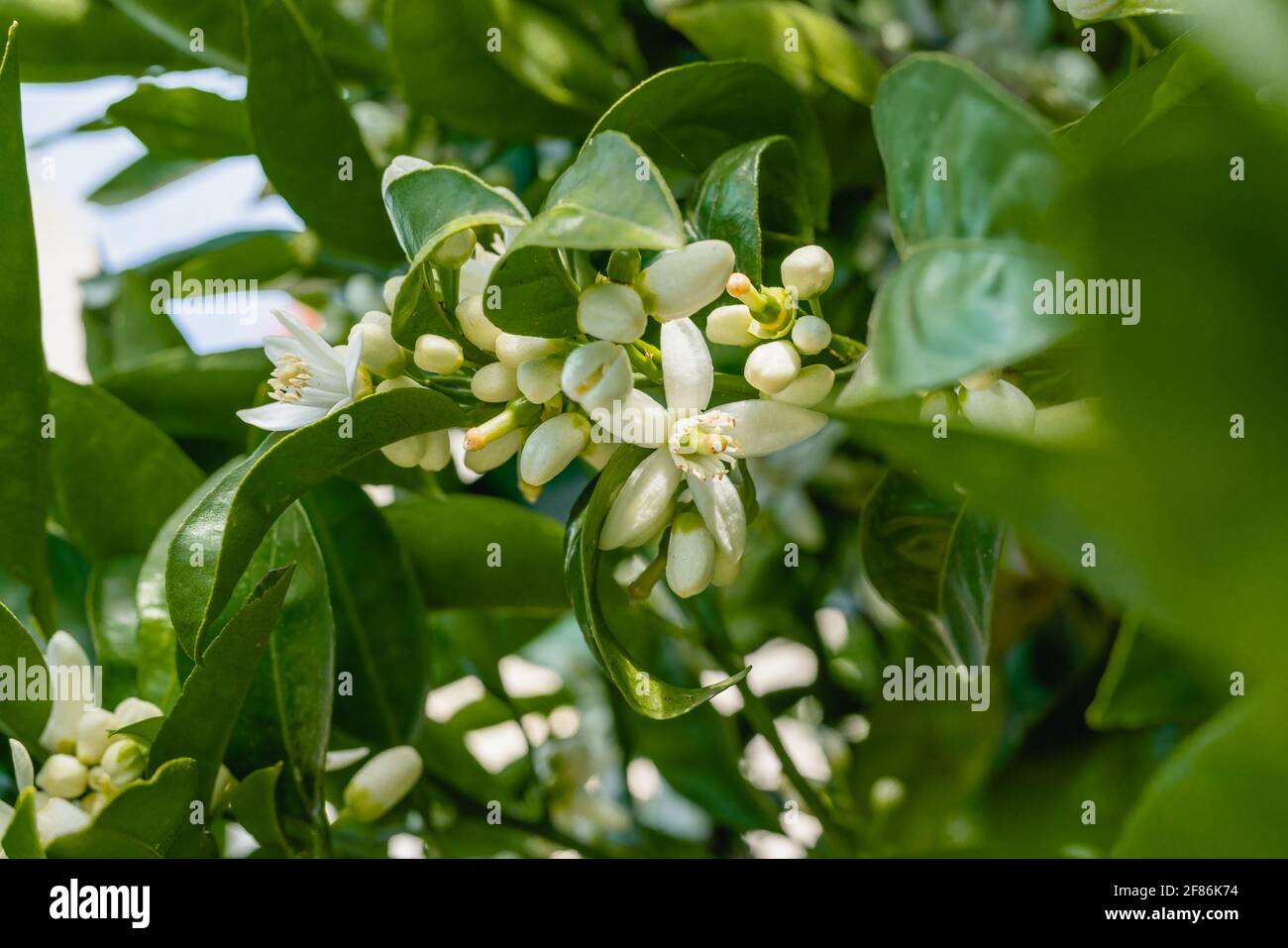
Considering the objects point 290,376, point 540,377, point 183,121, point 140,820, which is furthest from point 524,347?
point 183,121

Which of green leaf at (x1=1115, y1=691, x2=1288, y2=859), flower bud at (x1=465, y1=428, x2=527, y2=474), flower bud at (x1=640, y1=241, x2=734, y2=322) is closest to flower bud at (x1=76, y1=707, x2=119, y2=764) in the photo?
flower bud at (x1=465, y1=428, x2=527, y2=474)

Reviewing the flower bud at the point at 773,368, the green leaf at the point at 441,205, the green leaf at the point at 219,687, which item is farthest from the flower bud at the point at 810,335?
the green leaf at the point at 219,687

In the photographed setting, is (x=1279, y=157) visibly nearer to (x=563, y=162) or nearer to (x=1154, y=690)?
(x=1154, y=690)

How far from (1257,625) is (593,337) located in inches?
10.0

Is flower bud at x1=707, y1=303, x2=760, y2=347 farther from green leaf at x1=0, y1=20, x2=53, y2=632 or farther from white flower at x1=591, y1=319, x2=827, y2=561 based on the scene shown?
green leaf at x1=0, y1=20, x2=53, y2=632

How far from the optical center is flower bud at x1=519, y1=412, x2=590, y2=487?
1.35ft

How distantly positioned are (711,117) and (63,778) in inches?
15.9

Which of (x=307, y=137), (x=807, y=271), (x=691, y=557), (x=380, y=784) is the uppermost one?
(x=307, y=137)

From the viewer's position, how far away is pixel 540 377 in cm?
40

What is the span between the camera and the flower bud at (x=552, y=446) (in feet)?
1.35

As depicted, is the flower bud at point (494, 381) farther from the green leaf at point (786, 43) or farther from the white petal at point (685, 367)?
the green leaf at point (786, 43)

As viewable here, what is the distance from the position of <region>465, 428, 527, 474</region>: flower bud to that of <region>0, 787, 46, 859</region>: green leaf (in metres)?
0.20

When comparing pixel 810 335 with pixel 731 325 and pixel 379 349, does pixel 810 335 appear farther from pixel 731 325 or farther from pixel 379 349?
pixel 379 349

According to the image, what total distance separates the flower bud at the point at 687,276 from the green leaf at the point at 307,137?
0.27 m
